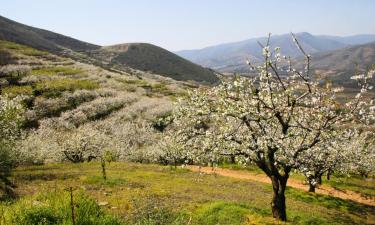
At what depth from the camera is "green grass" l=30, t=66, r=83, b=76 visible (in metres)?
127

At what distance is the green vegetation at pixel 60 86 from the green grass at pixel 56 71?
10863 millimetres

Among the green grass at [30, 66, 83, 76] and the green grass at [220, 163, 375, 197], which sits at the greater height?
the green grass at [30, 66, 83, 76]

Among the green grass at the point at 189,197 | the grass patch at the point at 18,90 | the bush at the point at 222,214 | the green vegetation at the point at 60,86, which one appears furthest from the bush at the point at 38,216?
the green vegetation at the point at 60,86

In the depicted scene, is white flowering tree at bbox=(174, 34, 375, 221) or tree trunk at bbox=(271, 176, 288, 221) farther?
tree trunk at bbox=(271, 176, 288, 221)

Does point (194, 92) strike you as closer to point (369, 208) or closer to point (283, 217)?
point (283, 217)

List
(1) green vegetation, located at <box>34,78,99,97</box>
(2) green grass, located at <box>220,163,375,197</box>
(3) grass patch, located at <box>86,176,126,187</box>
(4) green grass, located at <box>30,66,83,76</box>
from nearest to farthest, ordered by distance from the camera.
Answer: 1. (3) grass patch, located at <box>86,176,126,187</box>
2. (2) green grass, located at <box>220,163,375,197</box>
3. (1) green vegetation, located at <box>34,78,99,97</box>
4. (4) green grass, located at <box>30,66,83,76</box>

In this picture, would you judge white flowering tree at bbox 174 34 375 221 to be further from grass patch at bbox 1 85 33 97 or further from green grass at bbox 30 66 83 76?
green grass at bbox 30 66 83 76

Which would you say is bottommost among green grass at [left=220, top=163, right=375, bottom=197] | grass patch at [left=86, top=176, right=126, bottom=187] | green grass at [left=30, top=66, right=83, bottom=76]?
green grass at [left=220, top=163, right=375, bottom=197]

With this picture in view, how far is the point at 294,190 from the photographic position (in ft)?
157

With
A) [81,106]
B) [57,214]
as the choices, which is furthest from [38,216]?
[81,106]

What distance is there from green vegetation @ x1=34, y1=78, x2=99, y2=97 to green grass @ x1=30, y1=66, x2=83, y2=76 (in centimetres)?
1086

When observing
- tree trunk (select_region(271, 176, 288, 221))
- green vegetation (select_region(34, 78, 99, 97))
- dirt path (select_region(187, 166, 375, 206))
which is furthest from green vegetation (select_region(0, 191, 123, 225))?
green vegetation (select_region(34, 78, 99, 97))

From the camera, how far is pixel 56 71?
446 feet

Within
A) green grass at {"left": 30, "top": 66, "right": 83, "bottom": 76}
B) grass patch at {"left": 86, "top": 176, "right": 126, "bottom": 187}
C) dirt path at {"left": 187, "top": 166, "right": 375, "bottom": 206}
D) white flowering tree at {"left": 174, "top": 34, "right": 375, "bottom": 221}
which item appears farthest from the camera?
green grass at {"left": 30, "top": 66, "right": 83, "bottom": 76}
